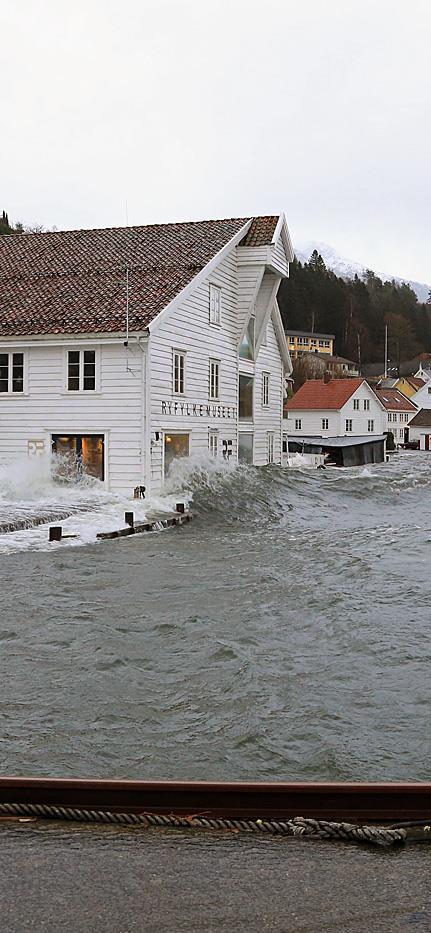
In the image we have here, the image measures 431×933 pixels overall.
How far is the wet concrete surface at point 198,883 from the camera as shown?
14.1 feet

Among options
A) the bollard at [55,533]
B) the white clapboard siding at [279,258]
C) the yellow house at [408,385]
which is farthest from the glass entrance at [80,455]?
the yellow house at [408,385]

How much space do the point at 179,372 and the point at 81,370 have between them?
3.63 m

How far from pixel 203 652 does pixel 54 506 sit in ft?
41.9

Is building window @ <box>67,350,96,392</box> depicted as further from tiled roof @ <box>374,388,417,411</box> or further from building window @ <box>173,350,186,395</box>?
tiled roof @ <box>374,388,417,411</box>

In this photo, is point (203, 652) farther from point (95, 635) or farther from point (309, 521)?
point (309, 521)

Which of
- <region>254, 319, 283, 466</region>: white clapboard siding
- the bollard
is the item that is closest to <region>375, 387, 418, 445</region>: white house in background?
<region>254, 319, 283, 466</region>: white clapboard siding

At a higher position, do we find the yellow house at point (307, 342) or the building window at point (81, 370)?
the yellow house at point (307, 342)

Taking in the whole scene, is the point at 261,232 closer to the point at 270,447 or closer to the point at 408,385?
the point at 270,447

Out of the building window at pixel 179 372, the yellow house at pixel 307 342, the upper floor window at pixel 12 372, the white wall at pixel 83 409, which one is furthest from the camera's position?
the yellow house at pixel 307 342

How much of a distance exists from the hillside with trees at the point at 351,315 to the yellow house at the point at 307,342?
15.1ft

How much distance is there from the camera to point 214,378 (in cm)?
3225

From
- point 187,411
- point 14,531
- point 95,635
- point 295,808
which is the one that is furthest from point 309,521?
point 295,808

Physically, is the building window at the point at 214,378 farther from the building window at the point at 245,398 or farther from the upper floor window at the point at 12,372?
the upper floor window at the point at 12,372

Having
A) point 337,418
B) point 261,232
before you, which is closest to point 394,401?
point 337,418
